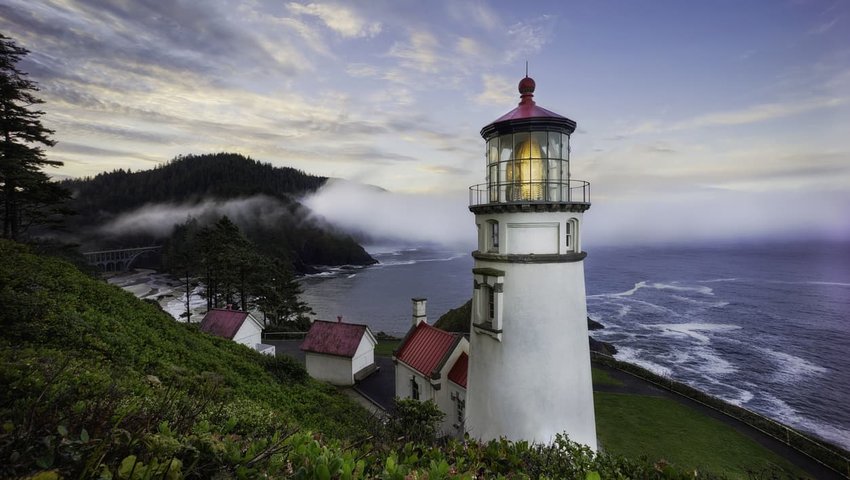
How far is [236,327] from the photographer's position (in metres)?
22.2

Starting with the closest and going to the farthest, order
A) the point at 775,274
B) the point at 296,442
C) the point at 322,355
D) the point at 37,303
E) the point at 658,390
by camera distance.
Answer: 1. the point at 296,442
2. the point at 37,303
3. the point at 658,390
4. the point at 322,355
5. the point at 775,274

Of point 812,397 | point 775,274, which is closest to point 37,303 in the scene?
point 812,397

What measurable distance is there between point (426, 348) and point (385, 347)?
12.8 m

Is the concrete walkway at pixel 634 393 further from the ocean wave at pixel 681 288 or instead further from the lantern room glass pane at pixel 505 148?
the ocean wave at pixel 681 288

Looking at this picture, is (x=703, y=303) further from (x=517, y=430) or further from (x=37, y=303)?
(x=37, y=303)

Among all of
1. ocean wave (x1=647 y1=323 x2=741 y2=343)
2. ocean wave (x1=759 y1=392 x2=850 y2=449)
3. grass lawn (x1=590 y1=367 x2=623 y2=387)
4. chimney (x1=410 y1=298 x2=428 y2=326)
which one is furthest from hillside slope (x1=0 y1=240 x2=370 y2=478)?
ocean wave (x1=647 y1=323 x2=741 y2=343)

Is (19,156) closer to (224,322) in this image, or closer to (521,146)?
(224,322)

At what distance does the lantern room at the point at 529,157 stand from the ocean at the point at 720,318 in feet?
89.1

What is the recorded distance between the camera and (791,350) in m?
37.3

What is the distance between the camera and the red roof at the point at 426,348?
14648 millimetres

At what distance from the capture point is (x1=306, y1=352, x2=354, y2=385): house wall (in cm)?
2070

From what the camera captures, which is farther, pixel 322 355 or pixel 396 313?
pixel 396 313

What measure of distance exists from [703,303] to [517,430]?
65093 mm

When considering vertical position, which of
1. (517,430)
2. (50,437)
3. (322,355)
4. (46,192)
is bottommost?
(322,355)
